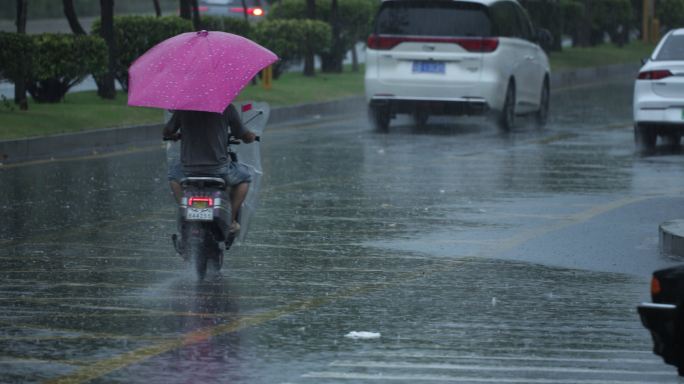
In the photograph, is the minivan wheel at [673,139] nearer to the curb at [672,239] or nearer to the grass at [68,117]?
the grass at [68,117]

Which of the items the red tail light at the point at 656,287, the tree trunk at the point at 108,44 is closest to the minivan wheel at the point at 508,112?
the tree trunk at the point at 108,44

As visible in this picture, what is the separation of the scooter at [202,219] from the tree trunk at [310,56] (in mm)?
20629

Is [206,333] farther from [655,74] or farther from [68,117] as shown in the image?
[68,117]

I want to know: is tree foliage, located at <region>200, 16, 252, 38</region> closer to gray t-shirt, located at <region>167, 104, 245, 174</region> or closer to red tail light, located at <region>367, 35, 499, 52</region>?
red tail light, located at <region>367, 35, 499, 52</region>

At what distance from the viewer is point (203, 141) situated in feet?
32.7

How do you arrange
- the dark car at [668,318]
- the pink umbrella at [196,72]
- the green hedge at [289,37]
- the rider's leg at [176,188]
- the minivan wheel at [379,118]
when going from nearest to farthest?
1. the dark car at [668,318]
2. the pink umbrella at [196,72]
3. the rider's leg at [176,188]
4. the minivan wheel at [379,118]
5. the green hedge at [289,37]

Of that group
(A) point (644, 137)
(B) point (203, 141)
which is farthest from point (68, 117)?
(B) point (203, 141)

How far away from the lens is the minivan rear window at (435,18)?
70.4ft

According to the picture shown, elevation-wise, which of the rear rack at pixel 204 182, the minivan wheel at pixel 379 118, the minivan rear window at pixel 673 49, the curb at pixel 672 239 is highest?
the rear rack at pixel 204 182

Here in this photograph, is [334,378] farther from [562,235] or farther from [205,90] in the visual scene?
[562,235]

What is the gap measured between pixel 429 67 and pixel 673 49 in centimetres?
344

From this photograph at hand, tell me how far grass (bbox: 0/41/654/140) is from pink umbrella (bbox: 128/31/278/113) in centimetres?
832

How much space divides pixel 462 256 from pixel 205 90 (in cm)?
228

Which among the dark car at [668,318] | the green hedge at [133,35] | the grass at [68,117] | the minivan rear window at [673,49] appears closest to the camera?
the dark car at [668,318]
